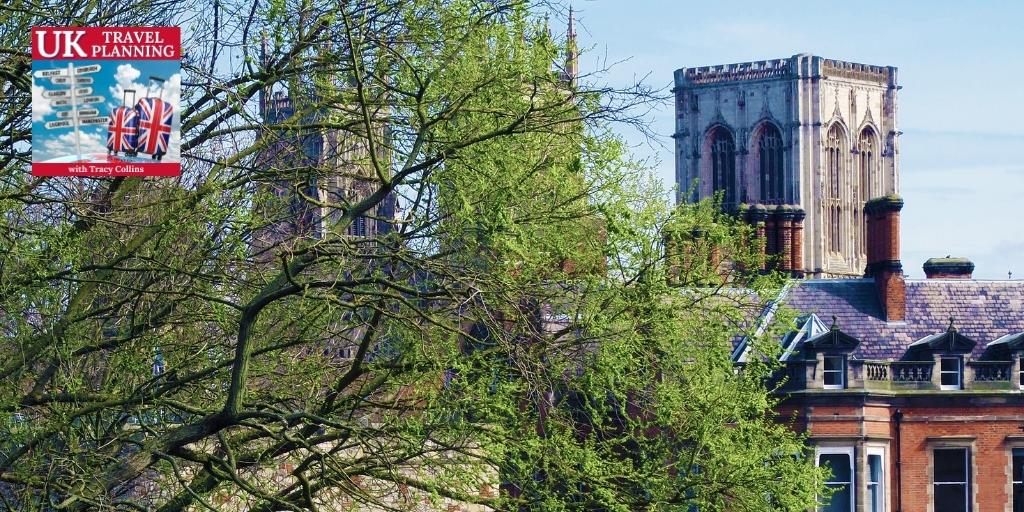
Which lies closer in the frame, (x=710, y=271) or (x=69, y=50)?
(x=69, y=50)

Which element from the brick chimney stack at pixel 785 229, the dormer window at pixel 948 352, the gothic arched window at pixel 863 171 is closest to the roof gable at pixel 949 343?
the dormer window at pixel 948 352

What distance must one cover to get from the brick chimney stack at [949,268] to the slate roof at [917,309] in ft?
13.3

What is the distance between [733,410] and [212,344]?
6214 mm

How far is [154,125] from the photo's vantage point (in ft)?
64.2

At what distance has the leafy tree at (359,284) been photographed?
19266 millimetres

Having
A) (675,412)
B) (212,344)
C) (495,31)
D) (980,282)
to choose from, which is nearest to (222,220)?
(212,344)

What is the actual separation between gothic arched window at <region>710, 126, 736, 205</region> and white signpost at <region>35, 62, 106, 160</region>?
117818mm

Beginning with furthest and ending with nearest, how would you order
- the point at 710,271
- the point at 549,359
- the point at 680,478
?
the point at 710,271, the point at 680,478, the point at 549,359

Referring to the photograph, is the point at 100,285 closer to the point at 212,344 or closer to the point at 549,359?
the point at 212,344

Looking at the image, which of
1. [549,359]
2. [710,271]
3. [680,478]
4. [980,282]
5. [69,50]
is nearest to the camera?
[69,50]

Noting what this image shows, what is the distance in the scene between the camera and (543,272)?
71.4ft

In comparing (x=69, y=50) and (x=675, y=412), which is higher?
(x=69, y=50)

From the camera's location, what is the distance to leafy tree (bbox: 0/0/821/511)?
63.2 ft

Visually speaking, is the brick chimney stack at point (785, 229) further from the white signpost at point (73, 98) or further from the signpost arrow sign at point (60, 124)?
the signpost arrow sign at point (60, 124)
